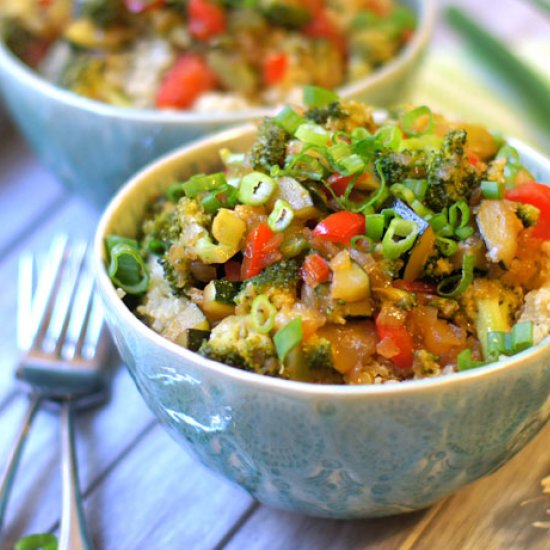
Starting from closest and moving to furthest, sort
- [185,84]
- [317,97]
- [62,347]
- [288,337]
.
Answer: [288,337] → [317,97] → [62,347] → [185,84]

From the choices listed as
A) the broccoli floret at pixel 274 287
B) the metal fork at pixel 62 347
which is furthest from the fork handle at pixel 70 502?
the broccoli floret at pixel 274 287

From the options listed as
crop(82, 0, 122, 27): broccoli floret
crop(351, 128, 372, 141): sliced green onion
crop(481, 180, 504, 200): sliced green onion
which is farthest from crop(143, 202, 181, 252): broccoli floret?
crop(82, 0, 122, 27): broccoli floret

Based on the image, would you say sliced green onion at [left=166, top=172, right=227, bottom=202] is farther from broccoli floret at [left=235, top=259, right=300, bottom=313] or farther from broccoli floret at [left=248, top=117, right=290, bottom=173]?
broccoli floret at [left=235, top=259, right=300, bottom=313]

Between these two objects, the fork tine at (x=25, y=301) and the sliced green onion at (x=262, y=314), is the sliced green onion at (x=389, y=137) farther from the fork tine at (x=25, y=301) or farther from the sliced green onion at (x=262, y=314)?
the fork tine at (x=25, y=301)

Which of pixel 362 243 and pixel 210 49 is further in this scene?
pixel 210 49

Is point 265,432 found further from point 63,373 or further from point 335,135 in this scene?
point 63,373

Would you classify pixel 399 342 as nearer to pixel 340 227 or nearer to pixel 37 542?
pixel 340 227

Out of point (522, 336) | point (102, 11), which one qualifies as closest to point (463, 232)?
point (522, 336)
